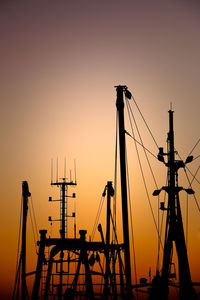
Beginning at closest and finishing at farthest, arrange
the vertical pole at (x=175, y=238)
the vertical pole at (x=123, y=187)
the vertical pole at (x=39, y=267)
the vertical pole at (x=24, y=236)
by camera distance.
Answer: the vertical pole at (x=123, y=187)
the vertical pole at (x=175, y=238)
the vertical pole at (x=39, y=267)
the vertical pole at (x=24, y=236)

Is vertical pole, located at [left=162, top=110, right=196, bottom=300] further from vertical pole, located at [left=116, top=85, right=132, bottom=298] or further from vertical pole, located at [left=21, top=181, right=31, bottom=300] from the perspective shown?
vertical pole, located at [left=21, top=181, right=31, bottom=300]

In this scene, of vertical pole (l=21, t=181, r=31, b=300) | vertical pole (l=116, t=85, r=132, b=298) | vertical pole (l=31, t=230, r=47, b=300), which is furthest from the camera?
vertical pole (l=21, t=181, r=31, b=300)

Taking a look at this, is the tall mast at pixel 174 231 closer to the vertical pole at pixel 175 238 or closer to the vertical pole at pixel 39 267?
the vertical pole at pixel 175 238

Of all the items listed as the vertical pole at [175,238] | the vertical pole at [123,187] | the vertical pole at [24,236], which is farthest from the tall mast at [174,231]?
the vertical pole at [24,236]

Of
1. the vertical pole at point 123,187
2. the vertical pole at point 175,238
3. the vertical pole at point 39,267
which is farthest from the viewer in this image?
the vertical pole at point 39,267

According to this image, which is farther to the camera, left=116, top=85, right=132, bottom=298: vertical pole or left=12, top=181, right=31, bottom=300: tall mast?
left=12, top=181, right=31, bottom=300: tall mast

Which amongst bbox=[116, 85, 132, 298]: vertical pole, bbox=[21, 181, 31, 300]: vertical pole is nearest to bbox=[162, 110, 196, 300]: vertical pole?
bbox=[116, 85, 132, 298]: vertical pole

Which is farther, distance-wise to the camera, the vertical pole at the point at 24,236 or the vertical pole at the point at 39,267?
the vertical pole at the point at 24,236

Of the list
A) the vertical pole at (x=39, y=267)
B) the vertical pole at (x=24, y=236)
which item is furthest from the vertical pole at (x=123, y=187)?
the vertical pole at (x=24, y=236)

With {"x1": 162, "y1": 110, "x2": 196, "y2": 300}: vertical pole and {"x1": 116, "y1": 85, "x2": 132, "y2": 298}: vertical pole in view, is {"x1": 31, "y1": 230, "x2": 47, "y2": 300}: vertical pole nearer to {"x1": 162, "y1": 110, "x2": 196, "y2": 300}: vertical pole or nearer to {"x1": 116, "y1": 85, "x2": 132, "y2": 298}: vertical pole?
{"x1": 162, "y1": 110, "x2": 196, "y2": 300}: vertical pole

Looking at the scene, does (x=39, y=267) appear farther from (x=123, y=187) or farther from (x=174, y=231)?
(x=123, y=187)

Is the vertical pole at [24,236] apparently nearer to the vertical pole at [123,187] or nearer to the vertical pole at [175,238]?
the vertical pole at [175,238]

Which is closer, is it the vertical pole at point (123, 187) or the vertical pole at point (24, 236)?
the vertical pole at point (123, 187)

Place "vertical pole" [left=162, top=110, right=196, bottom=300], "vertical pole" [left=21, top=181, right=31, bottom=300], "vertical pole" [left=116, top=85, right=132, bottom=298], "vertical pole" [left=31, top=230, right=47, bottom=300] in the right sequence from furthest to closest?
"vertical pole" [left=21, top=181, right=31, bottom=300] < "vertical pole" [left=31, top=230, right=47, bottom=300] < "vertical pole" [left=162, top=110, right=196, bottom=300] < "vertical pole" [left=116, top=85, right=132, bottom=298]
